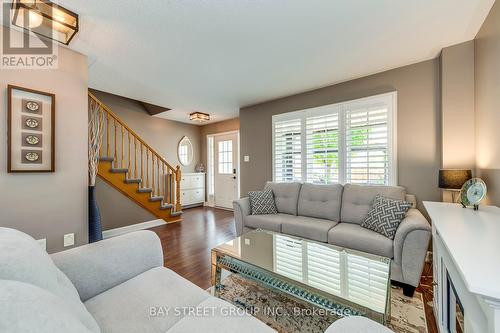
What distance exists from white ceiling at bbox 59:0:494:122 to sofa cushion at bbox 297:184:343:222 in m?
1.59

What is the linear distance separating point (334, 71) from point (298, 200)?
6.08 ft

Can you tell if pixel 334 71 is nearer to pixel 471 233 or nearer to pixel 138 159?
pixel 471 233

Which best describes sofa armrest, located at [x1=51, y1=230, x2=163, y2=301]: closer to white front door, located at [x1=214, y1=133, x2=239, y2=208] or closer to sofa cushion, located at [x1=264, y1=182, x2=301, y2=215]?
sofa cushion, located at [x1=264, y1=182, x2=301, y2=215]

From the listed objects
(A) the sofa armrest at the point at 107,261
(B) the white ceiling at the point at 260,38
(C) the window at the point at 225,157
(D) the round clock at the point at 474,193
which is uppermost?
(B) the white ceiling at the point at 260,38

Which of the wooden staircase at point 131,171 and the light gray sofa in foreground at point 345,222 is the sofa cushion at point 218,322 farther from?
the wooden staircase at point 131,171

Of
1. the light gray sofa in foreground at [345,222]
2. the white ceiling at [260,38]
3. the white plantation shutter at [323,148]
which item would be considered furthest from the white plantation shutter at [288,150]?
the white ceiling at [260,38]

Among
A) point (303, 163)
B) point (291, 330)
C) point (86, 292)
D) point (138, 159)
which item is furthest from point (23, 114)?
point (303, 163)

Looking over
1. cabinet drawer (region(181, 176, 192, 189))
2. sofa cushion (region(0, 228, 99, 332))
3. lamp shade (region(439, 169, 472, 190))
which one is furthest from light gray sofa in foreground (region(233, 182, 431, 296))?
cabinet drawer (region(181, 176, 192, 189))

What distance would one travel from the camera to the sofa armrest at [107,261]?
44.4 inches

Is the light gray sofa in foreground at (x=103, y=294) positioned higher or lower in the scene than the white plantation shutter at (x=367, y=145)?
lower

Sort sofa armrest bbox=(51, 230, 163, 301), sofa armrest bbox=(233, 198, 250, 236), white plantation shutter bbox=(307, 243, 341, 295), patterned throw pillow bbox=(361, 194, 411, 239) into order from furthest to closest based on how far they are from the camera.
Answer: sofa armrest bbox=(233, 198, 250, 236) → patterned throw pillow bbox=(361, 194, 411, 239) → white plantation shutter bbox=(307, 243, 341, 295) → sofa armrest bbox=(51, 230, 163, 301)

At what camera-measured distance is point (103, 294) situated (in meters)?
1.14

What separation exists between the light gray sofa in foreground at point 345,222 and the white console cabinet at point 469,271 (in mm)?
386

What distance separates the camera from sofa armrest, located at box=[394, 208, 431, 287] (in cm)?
173
